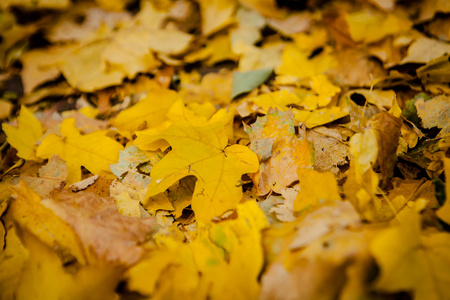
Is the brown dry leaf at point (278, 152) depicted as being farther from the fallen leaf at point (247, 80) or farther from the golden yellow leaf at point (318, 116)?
the fallen leaf at point (247, 80)

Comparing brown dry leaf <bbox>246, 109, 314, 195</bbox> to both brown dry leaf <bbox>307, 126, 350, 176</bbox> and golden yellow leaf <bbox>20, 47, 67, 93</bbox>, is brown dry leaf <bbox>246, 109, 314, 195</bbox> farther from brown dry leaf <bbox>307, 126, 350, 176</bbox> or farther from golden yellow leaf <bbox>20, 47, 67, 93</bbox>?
golden yellow leaf <bbox>20, 47, 67, 93</bbox>

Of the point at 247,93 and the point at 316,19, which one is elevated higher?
the point at 316,19

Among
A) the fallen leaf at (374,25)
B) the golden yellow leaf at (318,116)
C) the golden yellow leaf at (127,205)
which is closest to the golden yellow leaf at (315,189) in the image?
the golden yellow leaf at (318,116)

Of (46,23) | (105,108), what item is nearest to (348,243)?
(105,108)

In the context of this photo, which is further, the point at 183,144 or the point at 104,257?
the point at 183,144

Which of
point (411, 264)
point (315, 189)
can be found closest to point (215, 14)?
point (315, 189)

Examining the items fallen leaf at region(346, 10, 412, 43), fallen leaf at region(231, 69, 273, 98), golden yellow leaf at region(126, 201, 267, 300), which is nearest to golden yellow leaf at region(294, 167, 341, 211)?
golden yellow leaf at region(126, 201, 267, 300)

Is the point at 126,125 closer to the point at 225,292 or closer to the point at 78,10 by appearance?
the point at 225,292
